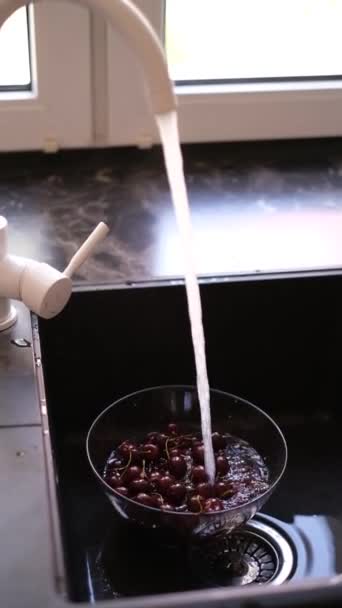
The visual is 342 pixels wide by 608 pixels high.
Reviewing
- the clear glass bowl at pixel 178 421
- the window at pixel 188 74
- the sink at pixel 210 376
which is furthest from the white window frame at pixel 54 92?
the clear glass bowl at pixel 178 421

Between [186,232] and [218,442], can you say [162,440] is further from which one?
[186,232]

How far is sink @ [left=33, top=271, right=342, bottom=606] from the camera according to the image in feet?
3.23

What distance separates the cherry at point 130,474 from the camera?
0.97 metres

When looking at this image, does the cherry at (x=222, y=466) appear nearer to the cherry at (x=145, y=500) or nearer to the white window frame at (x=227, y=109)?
the cherry at (x=145, y=500)

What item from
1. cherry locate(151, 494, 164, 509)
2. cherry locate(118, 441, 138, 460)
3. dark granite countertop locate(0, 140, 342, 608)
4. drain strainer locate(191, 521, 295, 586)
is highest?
dark granite countertop locate(0, 140, 342, 608)

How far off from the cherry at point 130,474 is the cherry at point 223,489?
84mm

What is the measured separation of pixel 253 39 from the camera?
1.43 m

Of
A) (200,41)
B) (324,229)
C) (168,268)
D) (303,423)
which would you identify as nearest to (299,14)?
(200,41)

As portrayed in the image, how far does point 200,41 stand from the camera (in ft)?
4.60

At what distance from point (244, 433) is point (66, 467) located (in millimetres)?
213

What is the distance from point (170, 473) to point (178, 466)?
1cm

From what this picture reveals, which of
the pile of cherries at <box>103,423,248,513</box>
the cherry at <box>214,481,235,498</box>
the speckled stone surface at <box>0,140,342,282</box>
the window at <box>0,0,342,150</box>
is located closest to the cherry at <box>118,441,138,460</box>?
the pile of cherries at <box>103,423,248,513</box>

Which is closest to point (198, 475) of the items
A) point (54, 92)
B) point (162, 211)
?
point (162, 211)

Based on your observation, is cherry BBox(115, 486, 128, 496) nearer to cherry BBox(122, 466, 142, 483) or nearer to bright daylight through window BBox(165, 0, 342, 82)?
cherry BBox(122, 466, 142, 483)
